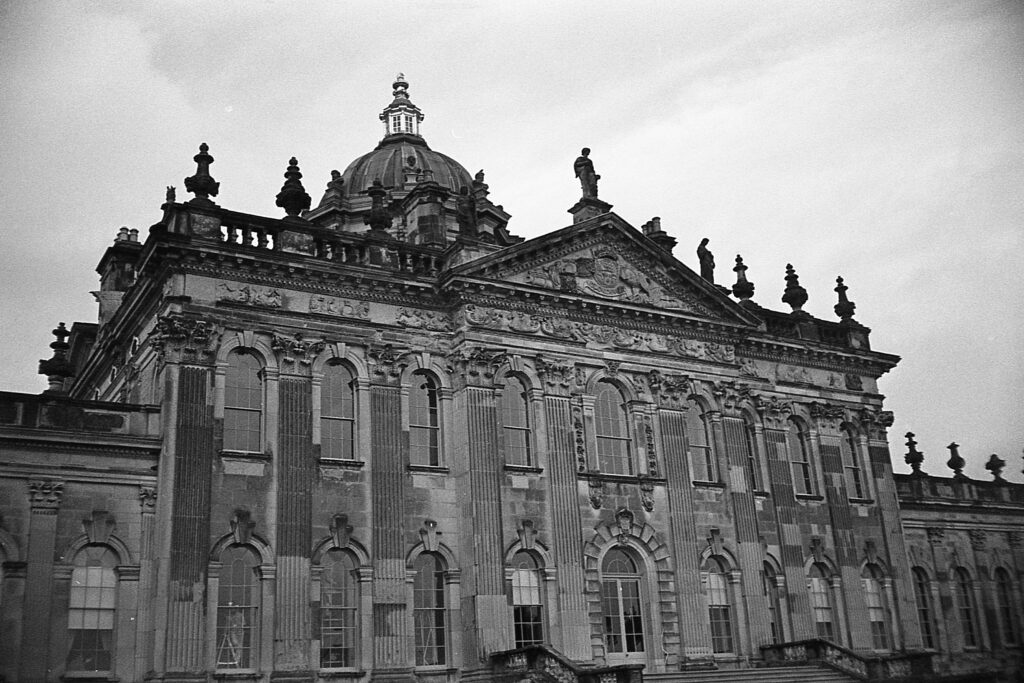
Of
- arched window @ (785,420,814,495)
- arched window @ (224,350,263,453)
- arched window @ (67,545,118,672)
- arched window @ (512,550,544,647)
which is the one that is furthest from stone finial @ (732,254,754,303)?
arched window @ (67,545,118,672)

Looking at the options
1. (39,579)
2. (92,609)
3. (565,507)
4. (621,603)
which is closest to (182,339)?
(39,579)

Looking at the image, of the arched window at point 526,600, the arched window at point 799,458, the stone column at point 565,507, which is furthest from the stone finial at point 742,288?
the arched window at point 526,600

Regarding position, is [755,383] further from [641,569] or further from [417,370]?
[417,370]

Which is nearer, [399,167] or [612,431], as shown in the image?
[612,431]

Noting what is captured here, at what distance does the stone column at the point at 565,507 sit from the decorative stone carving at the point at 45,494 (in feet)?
39.5

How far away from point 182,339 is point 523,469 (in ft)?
30.5

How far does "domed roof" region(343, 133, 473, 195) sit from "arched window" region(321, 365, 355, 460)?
59.9 feet

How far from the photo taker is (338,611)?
86.6 ft

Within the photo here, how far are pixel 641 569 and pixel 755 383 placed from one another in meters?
8.04

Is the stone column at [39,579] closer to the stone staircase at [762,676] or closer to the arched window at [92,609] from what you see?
the arched window at [92,609]

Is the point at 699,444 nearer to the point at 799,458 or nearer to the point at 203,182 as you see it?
the point at 799,458

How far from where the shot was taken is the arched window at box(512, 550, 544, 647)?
2842cm

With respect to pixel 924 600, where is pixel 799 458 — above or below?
above

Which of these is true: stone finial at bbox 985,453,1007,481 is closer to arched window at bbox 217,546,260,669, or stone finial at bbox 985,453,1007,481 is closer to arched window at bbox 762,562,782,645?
arched window at bbox 762,562,782,645
